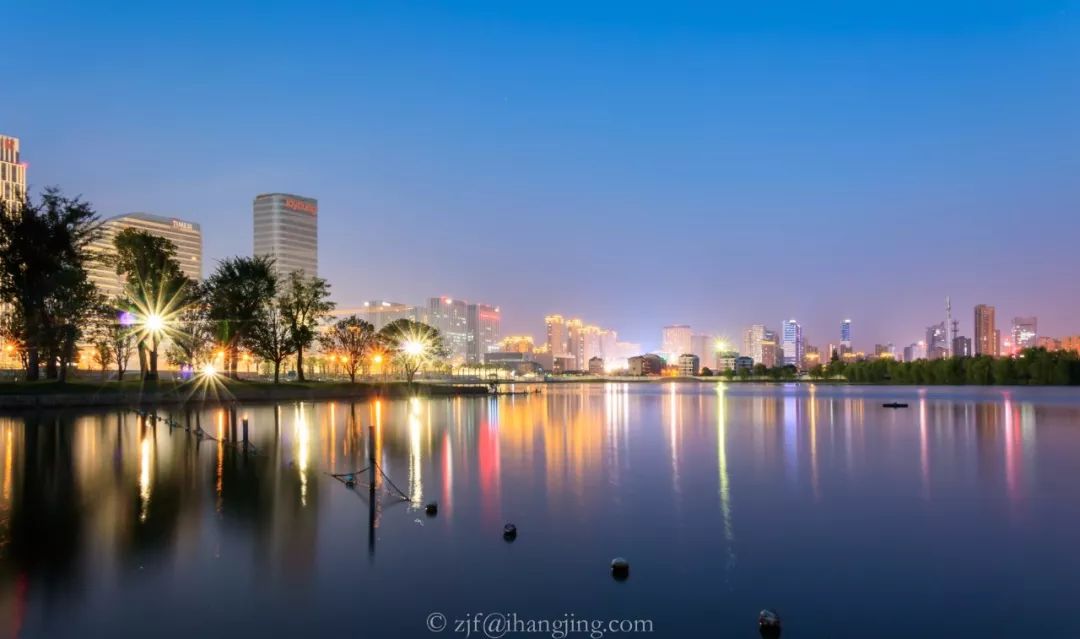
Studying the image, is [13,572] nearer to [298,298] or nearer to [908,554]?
[908,554]

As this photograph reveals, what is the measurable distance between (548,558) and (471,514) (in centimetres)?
521

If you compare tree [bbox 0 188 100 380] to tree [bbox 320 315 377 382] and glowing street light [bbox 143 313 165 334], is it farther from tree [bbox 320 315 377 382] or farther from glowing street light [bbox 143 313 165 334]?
tree [bbox 320 315 377 382]

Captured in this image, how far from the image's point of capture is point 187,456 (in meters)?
32.7

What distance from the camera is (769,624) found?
42.0ft

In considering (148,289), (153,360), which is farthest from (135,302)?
(153,360)

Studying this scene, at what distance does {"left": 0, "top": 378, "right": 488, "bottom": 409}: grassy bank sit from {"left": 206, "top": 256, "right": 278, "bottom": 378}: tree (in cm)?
634

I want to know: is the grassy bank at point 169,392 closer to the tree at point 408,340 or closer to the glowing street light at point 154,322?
the glowing street light at point 154,322

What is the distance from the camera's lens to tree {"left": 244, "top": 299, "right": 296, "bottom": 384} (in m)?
91.9

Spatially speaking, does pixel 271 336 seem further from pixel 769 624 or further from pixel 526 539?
pixel 769 624

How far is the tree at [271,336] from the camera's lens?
91875 millimetres

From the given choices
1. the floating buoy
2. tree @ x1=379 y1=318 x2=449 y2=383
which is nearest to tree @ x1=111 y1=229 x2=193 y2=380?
tree @ x1=379 y1=318 x2=449 y2=383

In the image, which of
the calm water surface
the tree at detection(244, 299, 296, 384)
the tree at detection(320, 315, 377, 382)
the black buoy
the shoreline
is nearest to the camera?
the calm water surface

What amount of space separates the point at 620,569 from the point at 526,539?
3925 mm

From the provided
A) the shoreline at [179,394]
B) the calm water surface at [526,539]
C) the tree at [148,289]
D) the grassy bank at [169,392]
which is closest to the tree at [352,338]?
the shoreline at [179,394]
